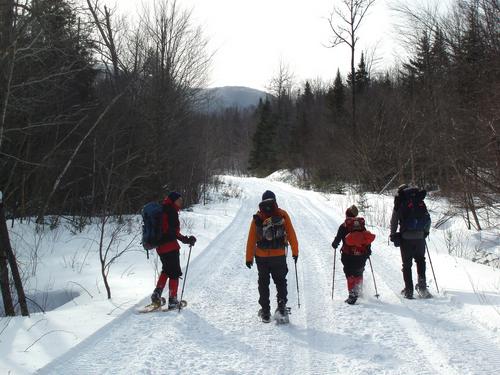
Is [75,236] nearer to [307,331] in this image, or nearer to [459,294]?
[307,331]

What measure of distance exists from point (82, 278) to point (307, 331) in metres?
5.80

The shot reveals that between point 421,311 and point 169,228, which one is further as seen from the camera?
point 169,228

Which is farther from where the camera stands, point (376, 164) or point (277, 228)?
point (376, 164)

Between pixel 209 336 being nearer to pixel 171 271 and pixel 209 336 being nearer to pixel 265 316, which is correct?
pixel 265 316

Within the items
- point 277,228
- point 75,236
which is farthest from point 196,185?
point 277,228

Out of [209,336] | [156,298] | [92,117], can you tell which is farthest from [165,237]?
[92,117]

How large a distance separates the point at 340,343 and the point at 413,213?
2.90 metres

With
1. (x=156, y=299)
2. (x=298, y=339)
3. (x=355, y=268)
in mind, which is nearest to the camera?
(x=298, y=339)

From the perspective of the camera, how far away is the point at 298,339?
538 cm

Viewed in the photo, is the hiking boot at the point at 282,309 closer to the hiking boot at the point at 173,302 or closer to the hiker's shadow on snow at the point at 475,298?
the hiking boot at the point at 173,302

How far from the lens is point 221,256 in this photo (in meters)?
10.5

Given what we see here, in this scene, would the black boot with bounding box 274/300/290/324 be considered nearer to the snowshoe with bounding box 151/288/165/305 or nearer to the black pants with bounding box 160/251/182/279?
the black pants with bounding box 160/251/182/279

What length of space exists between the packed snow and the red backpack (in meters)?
0.82

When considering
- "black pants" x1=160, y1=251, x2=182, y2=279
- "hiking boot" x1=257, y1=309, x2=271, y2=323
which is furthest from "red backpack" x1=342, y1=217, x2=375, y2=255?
"black pants" x1=160, y1=251, x2=182, y2=279
